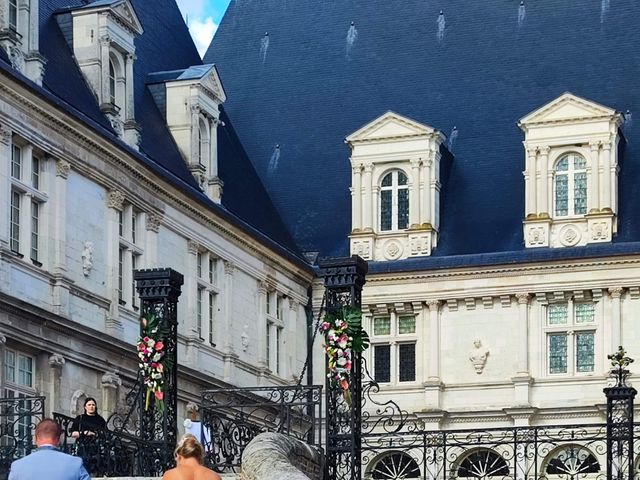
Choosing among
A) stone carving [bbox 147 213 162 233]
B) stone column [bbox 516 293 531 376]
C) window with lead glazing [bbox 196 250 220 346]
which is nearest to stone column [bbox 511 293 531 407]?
stone column [bbox 516 293 531 376]

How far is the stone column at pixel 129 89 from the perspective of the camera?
29.5 metres

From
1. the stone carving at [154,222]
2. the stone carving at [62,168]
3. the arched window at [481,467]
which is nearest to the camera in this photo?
the arched window at [481,467]

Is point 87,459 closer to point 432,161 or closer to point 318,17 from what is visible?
point 432,161

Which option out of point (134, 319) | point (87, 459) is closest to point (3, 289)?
point (134, 319)

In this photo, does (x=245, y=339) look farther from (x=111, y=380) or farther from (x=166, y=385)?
(x=166, y=385)

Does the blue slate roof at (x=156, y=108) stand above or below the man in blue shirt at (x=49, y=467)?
above

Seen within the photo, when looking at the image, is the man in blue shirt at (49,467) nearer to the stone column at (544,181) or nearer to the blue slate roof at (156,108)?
the blue slate roof at (156,108)

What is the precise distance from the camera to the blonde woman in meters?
11.4

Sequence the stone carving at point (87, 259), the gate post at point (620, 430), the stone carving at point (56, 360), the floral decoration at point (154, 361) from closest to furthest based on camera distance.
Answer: the floral decoration at point (154, 361) → the gate post at point (620, 430) → the stone carving at point (56, 360) → the stone carving at point (87, 259)

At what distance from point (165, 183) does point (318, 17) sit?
10273 millimetres

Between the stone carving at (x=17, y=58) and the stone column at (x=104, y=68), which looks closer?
the stone carving at (x=17, y=58)

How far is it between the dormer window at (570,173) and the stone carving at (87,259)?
992 cm

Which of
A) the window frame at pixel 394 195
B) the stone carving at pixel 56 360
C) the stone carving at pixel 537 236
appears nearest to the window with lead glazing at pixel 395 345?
the window frame at pixel 394 195

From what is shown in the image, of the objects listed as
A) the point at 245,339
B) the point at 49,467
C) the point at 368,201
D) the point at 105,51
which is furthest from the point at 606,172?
the point at 49,467
